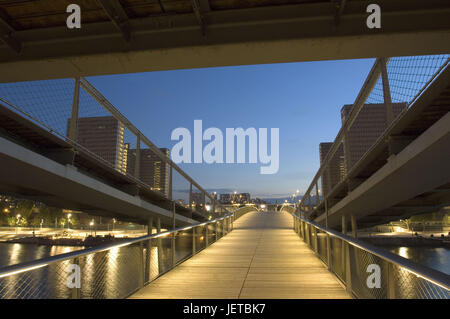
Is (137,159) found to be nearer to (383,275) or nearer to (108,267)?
(108,267)

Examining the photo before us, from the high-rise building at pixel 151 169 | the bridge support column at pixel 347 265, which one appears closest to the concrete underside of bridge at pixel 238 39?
the bridge support column at pixel 347 265

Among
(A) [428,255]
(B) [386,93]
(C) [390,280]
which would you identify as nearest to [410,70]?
(B) [386,93]

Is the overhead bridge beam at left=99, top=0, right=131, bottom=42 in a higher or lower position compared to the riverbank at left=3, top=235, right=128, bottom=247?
higher

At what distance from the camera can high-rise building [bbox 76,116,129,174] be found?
7949 millimetres

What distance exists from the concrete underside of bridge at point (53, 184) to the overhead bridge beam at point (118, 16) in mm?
3291

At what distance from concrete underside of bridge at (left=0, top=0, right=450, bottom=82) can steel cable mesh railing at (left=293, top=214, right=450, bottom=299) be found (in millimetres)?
2616

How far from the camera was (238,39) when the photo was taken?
431 centimetres

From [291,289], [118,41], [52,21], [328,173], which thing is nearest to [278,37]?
[118,41]

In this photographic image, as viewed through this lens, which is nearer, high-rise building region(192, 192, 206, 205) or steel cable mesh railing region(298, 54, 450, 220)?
steel cable mesh railing region(298, 54, 450, 220)

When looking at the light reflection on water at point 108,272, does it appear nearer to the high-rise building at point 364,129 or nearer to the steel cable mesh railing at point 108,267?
the steel cable mesh railing at point 108,267

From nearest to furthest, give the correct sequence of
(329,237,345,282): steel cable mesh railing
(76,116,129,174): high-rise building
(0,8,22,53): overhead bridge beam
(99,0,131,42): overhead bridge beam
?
(99,0,131,42): overhead bridge beam, (0,8,22,53): overhead bridge beam, (329,237,345,282): steel cable mesh railing, (76,116,129,174): high-rise building

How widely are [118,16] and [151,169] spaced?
24.7 feet

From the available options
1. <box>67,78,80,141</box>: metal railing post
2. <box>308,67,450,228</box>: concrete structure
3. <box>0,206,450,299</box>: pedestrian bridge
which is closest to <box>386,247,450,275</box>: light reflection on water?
<box>308,67,450,228</box>: concrete structure

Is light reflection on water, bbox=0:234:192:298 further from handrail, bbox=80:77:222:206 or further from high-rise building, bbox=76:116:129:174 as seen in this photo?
handrail, bbox=80:77:222:206
